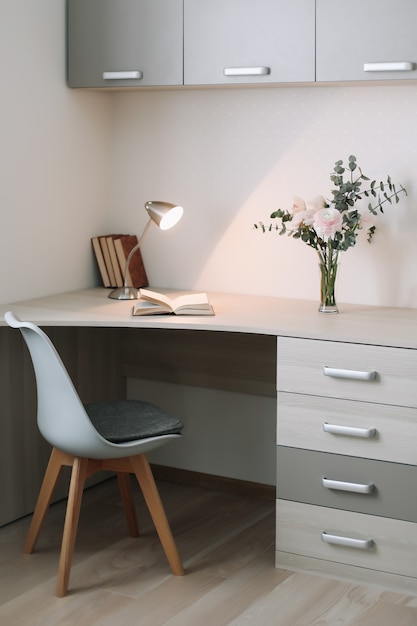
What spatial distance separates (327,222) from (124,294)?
804 mm

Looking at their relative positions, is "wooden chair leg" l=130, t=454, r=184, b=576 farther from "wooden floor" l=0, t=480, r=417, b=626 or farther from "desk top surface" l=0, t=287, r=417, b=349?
"desk top surface" l=0, t=287, r=417, b=349

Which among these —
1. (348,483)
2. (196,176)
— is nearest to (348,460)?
(348,483)

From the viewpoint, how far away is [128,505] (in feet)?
9.74

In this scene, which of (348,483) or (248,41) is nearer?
(348,483)

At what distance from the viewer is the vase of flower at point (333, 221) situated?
2775 mm

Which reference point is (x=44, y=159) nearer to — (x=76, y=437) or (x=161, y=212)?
(x=161, y=212)

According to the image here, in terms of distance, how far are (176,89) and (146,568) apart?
1.66 m

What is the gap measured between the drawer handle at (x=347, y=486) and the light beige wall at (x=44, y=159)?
1.24m

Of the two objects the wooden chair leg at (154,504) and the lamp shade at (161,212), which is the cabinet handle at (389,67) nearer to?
the lamp shade at (161,212)

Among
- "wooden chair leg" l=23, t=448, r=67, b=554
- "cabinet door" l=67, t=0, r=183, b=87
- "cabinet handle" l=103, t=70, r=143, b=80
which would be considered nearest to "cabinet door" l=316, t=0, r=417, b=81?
"cabinet door" l=67, t=0, r=183, b=87

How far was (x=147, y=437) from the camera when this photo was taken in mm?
2650

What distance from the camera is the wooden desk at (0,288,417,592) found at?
2521 millimetres

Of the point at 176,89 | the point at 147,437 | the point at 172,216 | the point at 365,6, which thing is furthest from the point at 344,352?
the point at 176,89

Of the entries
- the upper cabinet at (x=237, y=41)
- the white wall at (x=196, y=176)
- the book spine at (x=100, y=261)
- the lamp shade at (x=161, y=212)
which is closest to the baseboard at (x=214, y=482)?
the white wall at (x=196, y=176)
